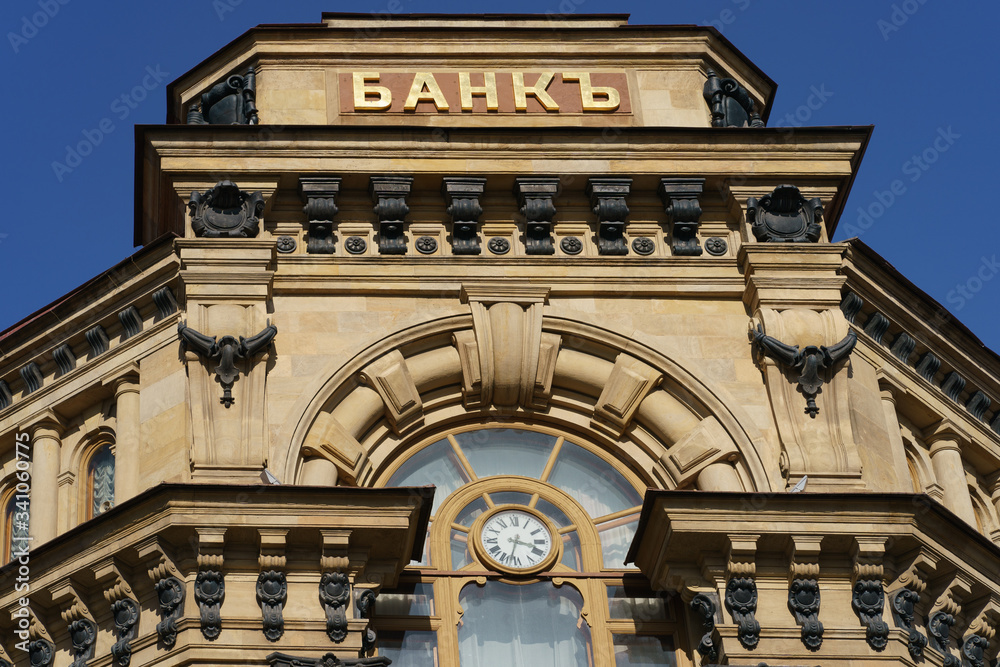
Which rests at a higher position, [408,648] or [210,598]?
[210,598]

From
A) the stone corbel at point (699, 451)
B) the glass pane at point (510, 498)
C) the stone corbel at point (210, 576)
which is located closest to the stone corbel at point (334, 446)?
the glass pane at point (510, 498)

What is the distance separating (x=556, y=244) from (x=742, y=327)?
95.8 inches

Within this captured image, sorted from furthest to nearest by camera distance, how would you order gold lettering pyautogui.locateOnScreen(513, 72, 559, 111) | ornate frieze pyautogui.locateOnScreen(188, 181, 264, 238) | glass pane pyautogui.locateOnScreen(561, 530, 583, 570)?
1. gold lettering pyautogui.locateOnScreen(513, 72, 559, 111)
2. ornate frieze pyautogui.locateOnScreen(188, 181, 264, 238)
3. glass pane pyautogui.locateOnScreen(561, 530, 583, 570)

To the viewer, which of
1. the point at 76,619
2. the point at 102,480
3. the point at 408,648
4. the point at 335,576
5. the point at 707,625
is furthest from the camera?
the point at 102,480

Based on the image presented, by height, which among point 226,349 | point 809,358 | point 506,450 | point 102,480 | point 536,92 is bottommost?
point 506,450

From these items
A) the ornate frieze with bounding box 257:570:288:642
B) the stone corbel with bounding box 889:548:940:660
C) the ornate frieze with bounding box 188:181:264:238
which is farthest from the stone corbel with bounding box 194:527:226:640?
the stone corbel with bounding box 889:548:940:660

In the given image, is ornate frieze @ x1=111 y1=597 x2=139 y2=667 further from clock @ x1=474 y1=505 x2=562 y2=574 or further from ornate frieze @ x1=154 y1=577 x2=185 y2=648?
clock @ x1=474 y1=505 x2=562 y2=574

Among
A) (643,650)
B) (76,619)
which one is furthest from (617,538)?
(76,619)

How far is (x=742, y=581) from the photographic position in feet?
69.1

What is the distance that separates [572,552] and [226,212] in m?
5.60

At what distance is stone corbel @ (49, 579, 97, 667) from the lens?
21.0 m

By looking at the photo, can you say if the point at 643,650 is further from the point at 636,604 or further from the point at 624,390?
the point at 624,390

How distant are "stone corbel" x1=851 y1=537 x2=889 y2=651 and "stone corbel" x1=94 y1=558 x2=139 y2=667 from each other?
7.45 metres

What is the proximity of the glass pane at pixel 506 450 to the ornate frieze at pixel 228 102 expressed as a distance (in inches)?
197
